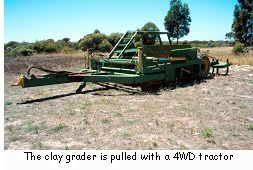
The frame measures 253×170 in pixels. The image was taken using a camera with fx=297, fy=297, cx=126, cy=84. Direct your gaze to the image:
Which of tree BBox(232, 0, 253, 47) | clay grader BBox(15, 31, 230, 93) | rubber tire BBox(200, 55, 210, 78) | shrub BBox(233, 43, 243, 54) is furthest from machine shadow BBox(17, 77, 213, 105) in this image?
tree BBox(232, 0, 253, 47)

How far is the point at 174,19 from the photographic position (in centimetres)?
3991

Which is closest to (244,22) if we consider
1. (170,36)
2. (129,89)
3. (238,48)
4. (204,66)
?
(238,48)

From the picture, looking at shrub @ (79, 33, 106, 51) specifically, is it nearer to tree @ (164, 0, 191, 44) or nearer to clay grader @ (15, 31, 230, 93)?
tree @ (164, 0, 191, 44)

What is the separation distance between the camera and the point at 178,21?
4016cm

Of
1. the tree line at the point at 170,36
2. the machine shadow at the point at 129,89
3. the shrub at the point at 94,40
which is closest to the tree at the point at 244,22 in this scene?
the tree line at the point at 170,36

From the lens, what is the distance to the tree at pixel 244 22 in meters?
24.0

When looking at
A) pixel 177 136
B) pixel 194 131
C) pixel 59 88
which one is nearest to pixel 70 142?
pixel 177 136

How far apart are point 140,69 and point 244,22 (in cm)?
1895

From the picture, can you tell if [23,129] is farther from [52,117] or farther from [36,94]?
[36,94]

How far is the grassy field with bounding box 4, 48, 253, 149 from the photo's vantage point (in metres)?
4.73

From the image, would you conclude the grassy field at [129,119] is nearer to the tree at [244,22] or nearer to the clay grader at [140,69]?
the clay grader at [140,69]

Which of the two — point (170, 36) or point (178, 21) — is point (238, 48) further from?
point (178, 21)

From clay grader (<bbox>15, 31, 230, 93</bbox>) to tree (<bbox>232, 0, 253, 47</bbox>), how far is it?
48.5 feet
